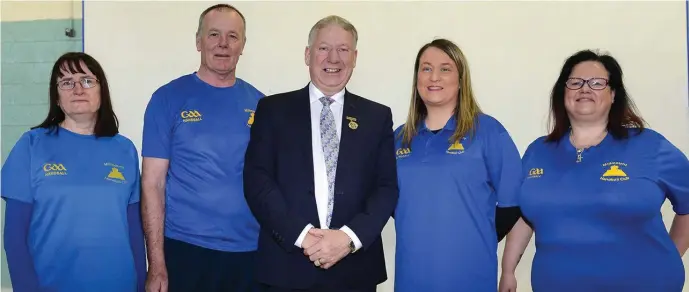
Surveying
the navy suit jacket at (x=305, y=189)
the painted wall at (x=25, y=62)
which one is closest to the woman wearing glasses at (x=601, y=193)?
the navy suit jacket at (x=305, y=189)

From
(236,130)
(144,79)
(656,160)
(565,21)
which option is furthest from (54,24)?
(656,160)

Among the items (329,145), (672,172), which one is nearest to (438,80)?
(329,145)

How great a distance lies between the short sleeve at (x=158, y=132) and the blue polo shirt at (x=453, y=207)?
Answer: 0.87 meters

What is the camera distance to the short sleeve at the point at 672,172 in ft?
6.86

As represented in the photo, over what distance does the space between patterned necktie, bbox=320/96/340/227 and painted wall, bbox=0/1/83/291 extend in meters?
2.04

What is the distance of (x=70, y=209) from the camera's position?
2.06 meters

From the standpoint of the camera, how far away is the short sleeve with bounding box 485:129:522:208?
2.20 meters

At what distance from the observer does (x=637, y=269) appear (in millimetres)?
2047

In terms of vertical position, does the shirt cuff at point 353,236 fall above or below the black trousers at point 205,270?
above

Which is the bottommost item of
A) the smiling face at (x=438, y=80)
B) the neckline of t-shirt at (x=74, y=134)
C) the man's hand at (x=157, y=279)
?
the man's hand at (x=157, y=279)

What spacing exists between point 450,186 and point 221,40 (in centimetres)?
104

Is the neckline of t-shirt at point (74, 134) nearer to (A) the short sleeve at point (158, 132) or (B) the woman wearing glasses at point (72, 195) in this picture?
(B) the woman wearing glasses at point (72, 195)

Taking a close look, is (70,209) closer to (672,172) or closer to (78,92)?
(78,92)

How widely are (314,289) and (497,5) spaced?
5.85ft
